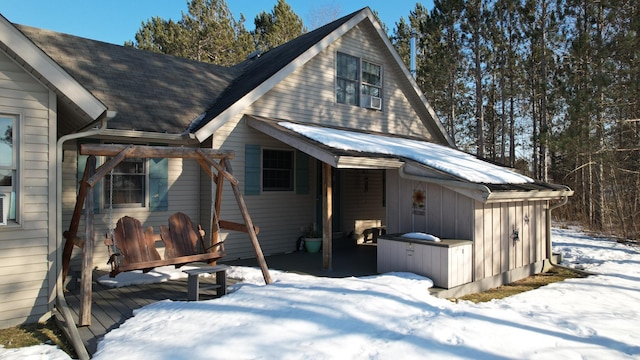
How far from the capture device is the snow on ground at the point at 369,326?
12.9 feet

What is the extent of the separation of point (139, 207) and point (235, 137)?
2271 millimetres

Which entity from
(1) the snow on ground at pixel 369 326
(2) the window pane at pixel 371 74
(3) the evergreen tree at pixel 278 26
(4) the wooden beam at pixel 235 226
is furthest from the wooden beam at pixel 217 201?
(3) the evergreen tree at pixel 278 26

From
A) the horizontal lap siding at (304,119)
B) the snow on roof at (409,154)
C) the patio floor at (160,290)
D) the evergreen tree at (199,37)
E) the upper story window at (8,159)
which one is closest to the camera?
the patio floor at (160,290)

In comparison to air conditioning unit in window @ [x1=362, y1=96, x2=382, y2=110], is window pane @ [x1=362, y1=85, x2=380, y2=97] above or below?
above

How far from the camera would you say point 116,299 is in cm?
567

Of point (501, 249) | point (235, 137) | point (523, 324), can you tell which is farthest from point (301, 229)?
point (523, 324)

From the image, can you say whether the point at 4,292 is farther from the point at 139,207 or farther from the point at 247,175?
the point at 247,175

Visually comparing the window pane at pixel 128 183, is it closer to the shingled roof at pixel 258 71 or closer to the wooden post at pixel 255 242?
the shingled roof at pixel 258 71

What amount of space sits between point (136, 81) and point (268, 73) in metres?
2.86

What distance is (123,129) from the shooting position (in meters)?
7.63

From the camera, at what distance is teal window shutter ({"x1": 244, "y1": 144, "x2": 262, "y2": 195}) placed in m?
8.80

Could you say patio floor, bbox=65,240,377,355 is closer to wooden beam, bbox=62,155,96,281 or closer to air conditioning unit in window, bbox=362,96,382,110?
wooden beam, bbox=62,155,96,281

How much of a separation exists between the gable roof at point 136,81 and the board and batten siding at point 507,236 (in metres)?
5.89

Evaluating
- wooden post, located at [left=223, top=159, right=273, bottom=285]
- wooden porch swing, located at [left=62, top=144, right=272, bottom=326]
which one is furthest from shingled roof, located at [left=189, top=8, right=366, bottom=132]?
wooden post, located at [left=223, top=159, right=273, bottom=285]
